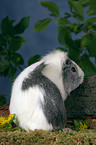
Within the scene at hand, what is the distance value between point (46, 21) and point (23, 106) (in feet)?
2.49

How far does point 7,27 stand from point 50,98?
0.75 metres

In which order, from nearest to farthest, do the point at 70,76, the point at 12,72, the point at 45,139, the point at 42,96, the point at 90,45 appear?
the point at 45,139, the point at 42,96, the point at 70,76, the point at 90,45, the point at 12,72

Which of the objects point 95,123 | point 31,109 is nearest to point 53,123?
point 31,109

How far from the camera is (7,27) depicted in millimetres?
1264

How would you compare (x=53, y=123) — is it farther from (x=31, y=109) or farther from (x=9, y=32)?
(x=9, y=32)

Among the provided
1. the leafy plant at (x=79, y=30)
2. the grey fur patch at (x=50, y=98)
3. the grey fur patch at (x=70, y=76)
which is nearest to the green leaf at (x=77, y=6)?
the leafy plant at (x=79, y=30)

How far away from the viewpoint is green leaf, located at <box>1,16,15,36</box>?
49.1 inches

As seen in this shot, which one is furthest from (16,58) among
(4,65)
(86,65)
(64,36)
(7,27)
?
(86,65)

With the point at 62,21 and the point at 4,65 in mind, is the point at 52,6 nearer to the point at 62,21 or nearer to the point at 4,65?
the point at 62,21

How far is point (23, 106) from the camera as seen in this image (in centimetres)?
72

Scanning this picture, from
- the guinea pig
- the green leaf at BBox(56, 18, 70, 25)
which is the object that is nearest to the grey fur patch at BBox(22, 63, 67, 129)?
the guinea pig

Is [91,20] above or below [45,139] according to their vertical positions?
above

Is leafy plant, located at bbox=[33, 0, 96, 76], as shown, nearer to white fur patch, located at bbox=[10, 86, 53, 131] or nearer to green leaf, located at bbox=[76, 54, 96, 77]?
green leaf, located at bbox=[76, 54, 96, 77]

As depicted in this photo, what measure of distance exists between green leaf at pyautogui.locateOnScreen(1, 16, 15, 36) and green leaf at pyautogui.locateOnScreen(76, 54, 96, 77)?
0.51 m
